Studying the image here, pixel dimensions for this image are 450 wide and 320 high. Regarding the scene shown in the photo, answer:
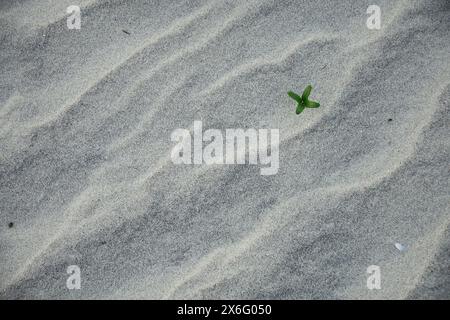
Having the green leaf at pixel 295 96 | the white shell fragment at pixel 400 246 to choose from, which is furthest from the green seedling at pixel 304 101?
the white shell fragment at pixel 400 246

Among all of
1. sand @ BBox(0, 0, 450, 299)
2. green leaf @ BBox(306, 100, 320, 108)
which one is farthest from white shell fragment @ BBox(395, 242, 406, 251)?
green leaf @ BBox(306, 100, 320, 108)

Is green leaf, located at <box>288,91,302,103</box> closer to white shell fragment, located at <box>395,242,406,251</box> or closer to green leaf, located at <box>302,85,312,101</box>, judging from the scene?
green leaf, located at <box>302,85,312,101</box>

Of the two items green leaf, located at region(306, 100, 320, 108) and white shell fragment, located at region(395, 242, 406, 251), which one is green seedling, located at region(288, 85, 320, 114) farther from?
white shell fragment, located at region(395, 242, 406, 251)

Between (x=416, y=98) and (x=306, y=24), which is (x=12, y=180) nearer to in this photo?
(x=306, y=24)

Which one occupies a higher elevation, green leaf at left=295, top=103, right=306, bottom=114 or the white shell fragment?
green leaf at left=295, top=103, right=306, bottom=114

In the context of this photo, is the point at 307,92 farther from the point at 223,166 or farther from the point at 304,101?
the point at 223,166
